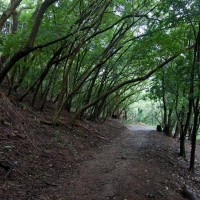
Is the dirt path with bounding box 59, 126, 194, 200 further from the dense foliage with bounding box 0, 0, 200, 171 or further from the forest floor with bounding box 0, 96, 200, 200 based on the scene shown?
the dense foliage with bounding box 0, 0, 200, 171

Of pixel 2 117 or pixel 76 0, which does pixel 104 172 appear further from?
pixel 76 0

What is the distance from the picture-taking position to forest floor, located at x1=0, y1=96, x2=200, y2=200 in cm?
546

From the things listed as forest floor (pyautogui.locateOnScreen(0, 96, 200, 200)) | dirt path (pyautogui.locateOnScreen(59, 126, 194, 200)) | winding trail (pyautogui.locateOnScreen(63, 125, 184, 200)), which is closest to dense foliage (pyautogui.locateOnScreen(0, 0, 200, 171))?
forest floor (pyautogui.locateOnScreen(0, 96, 200, 200))

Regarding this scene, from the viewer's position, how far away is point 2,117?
7590 millimetres

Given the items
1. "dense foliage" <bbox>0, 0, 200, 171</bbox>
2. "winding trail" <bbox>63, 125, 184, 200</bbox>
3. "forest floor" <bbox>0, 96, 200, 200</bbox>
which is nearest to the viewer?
"forest floor" <bbox>0, 96, 200, 200</bbox>

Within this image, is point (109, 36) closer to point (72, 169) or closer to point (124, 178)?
point (72, 169)

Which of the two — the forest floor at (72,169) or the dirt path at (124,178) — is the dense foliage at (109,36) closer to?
the forest floor at (72,169)

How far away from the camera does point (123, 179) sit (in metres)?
6.57

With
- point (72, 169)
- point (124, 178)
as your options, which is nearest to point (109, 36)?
point (72, 169)

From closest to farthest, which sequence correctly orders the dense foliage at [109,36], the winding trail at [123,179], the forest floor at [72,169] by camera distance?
the forest floor at [72,169], the winding trail at [123,179], the dense foliage at [109,36]

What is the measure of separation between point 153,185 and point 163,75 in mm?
8361

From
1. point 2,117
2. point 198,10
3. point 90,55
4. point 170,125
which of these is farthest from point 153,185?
point 170,125

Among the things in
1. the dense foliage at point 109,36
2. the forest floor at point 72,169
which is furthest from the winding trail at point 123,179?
the dense foliage at point 109,36

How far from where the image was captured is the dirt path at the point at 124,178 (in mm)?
5699
